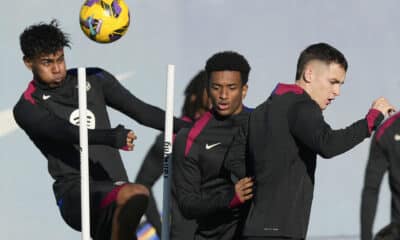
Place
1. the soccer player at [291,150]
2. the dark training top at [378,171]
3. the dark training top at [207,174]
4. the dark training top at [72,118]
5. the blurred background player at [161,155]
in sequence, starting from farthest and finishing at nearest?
the blurred background player at [161,155] → the dark training top at [72,118] → the dark training top at [207,174] → the soccer player at [291,150] → the dark training top at [378,171]

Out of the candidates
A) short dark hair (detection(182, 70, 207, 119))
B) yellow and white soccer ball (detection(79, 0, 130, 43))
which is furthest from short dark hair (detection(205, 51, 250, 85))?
short dark hair (detection(182, 70, 207, 119))

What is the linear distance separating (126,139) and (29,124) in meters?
1.12

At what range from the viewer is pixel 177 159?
9539 millimetres

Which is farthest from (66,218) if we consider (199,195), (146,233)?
(146,233)

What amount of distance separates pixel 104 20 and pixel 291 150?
293cm

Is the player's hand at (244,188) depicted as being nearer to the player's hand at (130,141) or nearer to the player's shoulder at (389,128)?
the player's shoulder at (389,128)

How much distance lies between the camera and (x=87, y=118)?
33.6 ft

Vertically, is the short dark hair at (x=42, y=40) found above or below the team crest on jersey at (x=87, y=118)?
above

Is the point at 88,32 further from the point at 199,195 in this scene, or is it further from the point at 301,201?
the point at 301,201

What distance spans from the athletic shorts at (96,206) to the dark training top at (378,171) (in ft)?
8.74

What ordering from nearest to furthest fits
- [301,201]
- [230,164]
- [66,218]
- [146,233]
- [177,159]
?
[301,201]
[230,164]
[177,159]
[66,218]
[146,233]

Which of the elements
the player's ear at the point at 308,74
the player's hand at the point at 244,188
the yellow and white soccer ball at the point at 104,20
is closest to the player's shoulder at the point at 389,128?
the player's ear at the point at 308,74

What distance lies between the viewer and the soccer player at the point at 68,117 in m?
10.1

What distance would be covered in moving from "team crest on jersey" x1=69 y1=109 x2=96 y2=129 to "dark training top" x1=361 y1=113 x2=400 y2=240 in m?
3.12
